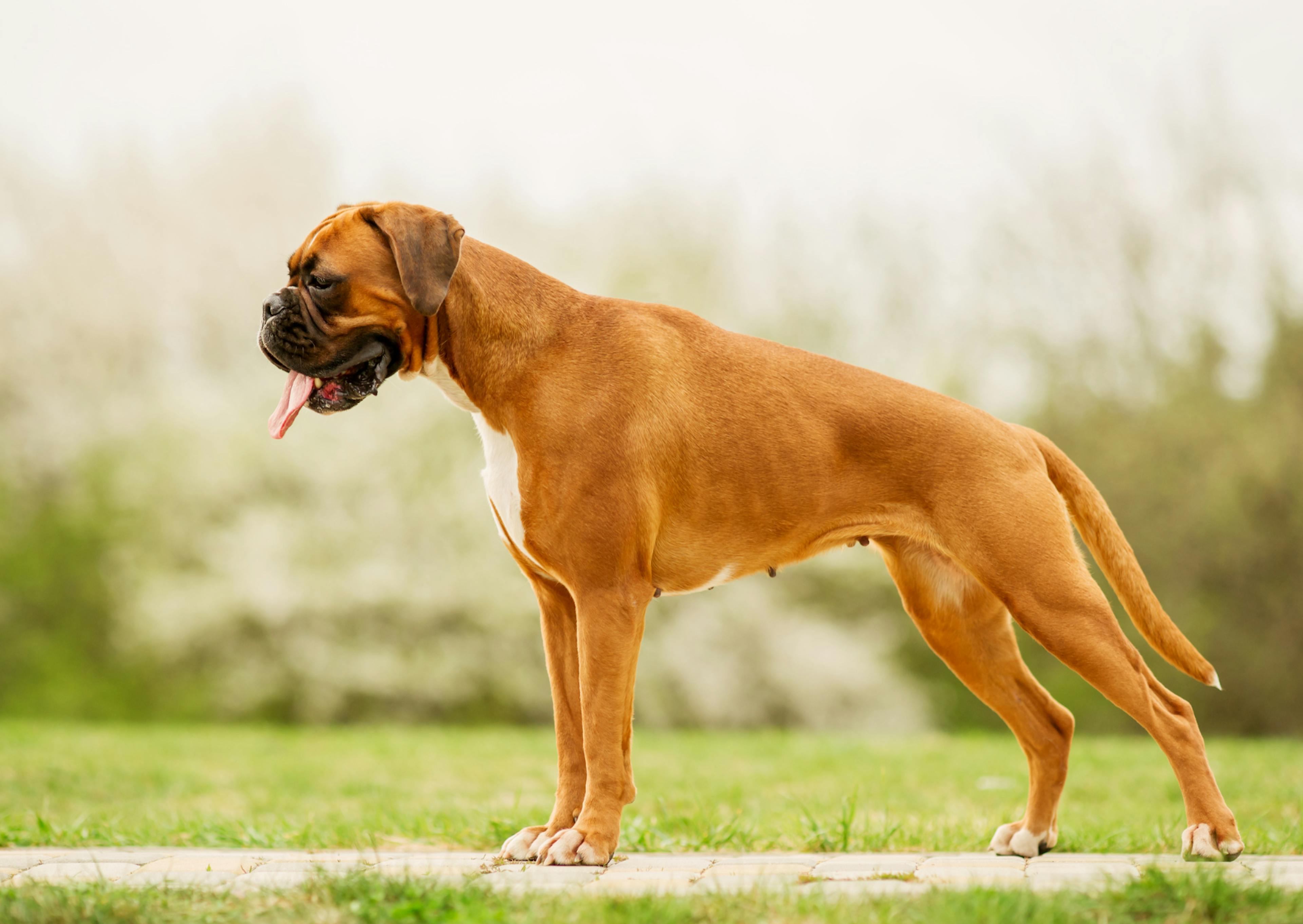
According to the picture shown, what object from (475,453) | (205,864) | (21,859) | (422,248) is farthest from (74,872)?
(475,453)

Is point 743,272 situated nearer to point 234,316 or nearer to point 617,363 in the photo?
point 234,316

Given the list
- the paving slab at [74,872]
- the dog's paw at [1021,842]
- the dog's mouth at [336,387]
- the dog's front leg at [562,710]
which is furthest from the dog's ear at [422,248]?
the dog's paw at [1021,842]

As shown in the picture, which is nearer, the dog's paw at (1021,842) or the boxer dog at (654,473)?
the boxer dog at (654,473)

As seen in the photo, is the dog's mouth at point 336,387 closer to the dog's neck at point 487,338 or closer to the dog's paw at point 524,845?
the dog's neck at point 487,338

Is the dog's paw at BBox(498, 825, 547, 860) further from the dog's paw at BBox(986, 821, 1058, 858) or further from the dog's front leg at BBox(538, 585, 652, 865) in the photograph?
the dog's paw at BBox(986, 821, 1058, 858)

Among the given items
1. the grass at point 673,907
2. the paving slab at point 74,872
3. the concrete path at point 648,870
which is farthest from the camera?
the paving slab at point 74,872


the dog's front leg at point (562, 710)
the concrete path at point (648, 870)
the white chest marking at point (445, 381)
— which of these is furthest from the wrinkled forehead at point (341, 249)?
the concrete path at point (648, 870)

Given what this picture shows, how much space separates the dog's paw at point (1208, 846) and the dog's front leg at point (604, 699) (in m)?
1.77

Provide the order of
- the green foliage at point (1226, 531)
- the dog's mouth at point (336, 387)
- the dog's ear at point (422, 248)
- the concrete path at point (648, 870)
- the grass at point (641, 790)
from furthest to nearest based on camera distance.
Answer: the green foliage at point (1226, 531), the grass at point (641, 790), the dog's mouth at point (336, 387), the dog's ear at point (422, 248), the concrete path at point (648, 870)

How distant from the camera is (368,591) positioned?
526 inches

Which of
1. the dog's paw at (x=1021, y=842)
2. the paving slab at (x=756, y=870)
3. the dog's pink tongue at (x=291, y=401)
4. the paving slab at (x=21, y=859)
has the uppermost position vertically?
the dog's pink tongue at (x=291, y=401)

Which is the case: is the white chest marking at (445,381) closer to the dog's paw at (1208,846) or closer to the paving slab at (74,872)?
the paving slab at (74,872)

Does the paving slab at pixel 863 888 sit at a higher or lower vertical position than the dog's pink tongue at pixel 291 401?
lower

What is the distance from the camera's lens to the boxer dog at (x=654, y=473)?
3.51 metres
